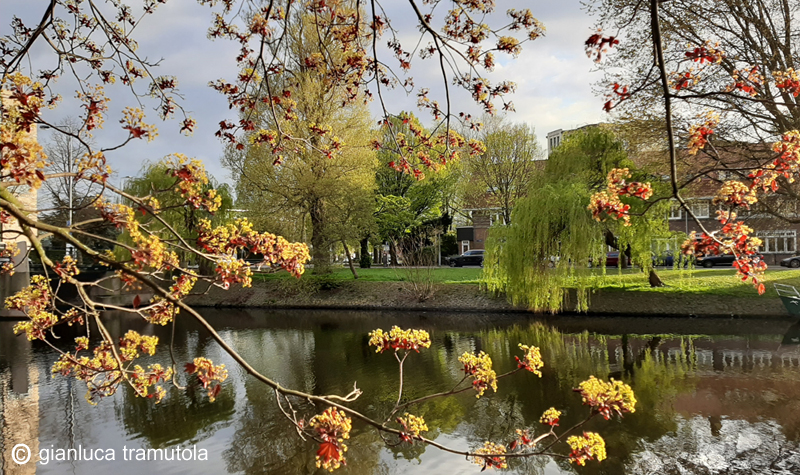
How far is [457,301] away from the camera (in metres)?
21.2

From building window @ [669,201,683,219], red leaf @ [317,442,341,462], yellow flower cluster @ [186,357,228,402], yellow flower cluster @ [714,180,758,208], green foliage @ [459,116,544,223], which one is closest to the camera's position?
red leaf @ [317,442,341,462]

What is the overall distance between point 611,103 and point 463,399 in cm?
727

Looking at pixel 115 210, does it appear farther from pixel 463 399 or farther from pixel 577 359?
pixel 577 359

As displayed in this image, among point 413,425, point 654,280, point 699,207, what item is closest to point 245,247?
point 413,425

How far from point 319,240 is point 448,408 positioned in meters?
16.1

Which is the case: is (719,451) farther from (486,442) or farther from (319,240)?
(319,240)

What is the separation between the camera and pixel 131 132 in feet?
7.68

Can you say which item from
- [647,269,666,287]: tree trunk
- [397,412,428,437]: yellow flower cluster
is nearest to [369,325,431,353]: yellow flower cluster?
[397,412,428,437]: yellow flower cluster

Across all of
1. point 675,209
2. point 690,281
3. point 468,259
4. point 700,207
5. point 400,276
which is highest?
point 700,207

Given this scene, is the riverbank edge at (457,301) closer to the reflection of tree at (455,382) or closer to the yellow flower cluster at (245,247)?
the reflection of tree at (455,382)

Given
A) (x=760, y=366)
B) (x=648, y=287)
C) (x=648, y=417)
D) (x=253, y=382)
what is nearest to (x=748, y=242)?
(x=648, y=417)

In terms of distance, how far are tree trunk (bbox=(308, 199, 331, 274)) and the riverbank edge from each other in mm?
1261

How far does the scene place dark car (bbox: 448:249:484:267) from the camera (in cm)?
3422

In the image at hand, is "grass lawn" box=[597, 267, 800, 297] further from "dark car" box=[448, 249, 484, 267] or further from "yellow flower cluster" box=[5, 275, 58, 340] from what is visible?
"yellow flower cluster" box=[5, 275, 58, 340]
